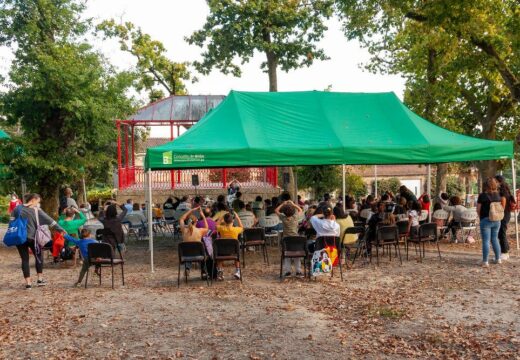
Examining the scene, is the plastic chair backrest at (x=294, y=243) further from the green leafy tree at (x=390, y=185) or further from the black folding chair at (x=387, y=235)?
the green leafy tree at (x=390, y=185)

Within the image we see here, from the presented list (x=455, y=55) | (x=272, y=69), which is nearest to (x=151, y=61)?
(x=272, y=69)

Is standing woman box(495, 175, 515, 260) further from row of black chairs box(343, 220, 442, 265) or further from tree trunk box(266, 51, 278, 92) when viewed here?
tree trunk box(266, 51, 278, 92)

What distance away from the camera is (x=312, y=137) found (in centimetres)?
1182

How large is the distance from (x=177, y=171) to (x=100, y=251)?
42.0 feet

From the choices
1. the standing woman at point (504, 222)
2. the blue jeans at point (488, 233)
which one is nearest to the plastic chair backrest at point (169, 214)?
the blue jeans at point (488, 233)

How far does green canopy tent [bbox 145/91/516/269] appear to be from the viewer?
10891mm

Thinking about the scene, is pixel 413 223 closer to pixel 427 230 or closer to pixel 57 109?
pixel 427 230

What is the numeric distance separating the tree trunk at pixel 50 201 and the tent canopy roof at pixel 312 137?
20.0 feet

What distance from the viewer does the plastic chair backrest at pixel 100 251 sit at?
9117mm

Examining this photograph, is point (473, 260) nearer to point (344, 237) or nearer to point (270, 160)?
point (344, 237)

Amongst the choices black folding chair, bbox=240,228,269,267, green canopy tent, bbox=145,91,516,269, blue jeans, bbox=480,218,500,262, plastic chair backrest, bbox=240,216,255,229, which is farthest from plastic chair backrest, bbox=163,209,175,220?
blue jeans, bbox=480,218,500,262

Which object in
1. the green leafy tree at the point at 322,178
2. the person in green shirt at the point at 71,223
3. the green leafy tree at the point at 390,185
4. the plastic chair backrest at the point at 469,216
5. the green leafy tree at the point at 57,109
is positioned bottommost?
the plastic chair backrest at the point at 469,216

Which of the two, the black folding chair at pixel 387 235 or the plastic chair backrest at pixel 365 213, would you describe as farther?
the plastic chair backrest at pixel 365 213

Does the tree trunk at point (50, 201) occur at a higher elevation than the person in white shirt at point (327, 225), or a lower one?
higher
